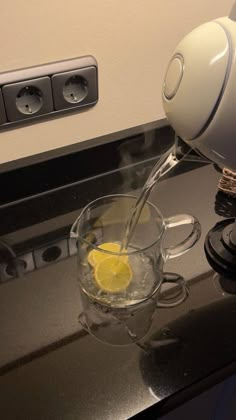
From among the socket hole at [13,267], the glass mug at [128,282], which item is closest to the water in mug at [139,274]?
the glass mug at [128,282]

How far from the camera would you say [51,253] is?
83 cm

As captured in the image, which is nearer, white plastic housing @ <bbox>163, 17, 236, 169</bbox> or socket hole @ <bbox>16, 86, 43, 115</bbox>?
white plastic housing @ <bbox>163, 17, 236, 169</bbox>

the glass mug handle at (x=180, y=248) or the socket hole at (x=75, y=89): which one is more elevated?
the socket hole at (x=75, y=89)

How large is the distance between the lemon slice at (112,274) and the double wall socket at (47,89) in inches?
10.1

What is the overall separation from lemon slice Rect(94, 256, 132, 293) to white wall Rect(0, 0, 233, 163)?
248mm

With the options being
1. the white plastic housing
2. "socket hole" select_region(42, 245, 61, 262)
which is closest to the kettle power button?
the white plastic housing

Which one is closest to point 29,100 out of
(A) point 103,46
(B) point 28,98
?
(B) point 28,98

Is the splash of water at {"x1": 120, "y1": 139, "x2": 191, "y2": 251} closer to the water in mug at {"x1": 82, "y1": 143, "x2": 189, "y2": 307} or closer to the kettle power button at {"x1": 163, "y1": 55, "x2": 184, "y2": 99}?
the water in mug at {"x1": 82, "y1": 143, "x2": 189, "y2": 307}

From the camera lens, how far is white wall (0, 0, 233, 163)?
0.73m

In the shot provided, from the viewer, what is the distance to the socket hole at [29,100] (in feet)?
2.52

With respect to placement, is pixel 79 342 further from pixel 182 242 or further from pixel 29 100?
pixel 29 100

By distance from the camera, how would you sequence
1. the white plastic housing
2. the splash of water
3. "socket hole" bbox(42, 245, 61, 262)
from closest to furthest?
the white plastic housing → the splash of water → "socket hole" bbox(42, 245, 61, 262)

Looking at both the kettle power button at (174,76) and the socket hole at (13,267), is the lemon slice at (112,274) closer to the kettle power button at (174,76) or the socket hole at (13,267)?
the socket hole at (13,267)

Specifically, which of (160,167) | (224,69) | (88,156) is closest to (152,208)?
(160,167)
